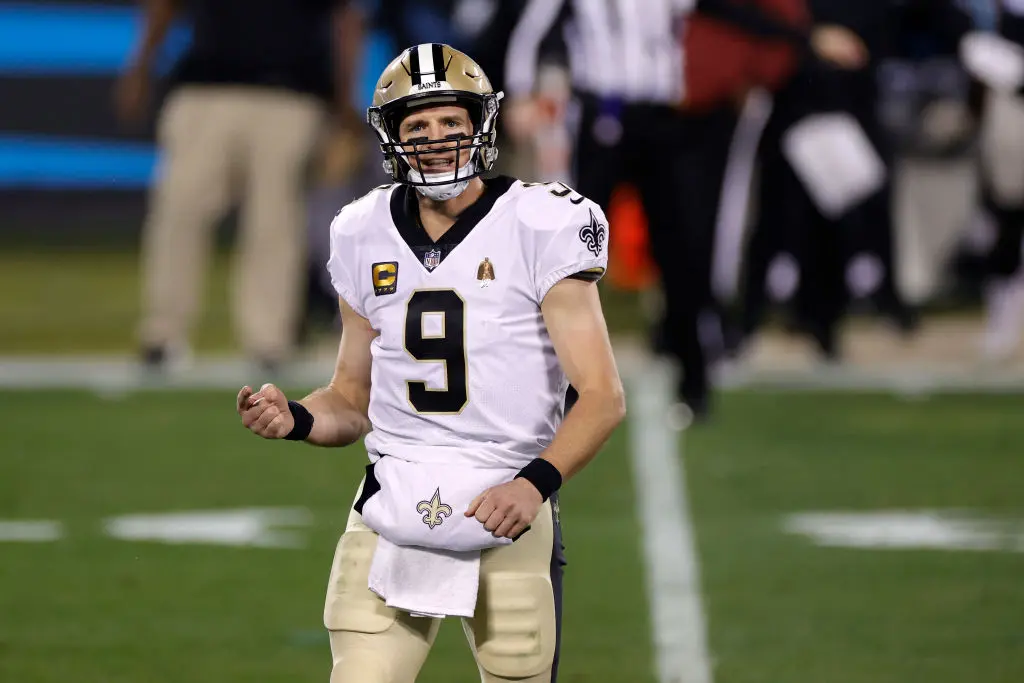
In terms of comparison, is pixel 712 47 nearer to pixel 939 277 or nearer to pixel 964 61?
pixel 964 61

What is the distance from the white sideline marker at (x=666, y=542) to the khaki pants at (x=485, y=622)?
4.25ft

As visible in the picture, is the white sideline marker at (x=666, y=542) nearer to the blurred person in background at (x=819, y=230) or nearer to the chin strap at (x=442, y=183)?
the blurred person in background at (x=819, y=230)

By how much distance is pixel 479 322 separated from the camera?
11.7ft

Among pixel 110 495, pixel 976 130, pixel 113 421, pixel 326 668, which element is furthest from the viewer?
pixel 976 130

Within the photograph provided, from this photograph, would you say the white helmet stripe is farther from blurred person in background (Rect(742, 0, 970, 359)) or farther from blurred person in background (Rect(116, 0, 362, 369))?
blurred person in background (Rect(742, 0, 970, 359))

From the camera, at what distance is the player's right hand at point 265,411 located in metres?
3.52

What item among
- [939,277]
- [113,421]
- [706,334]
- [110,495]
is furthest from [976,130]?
[110,495]

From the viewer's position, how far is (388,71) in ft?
12.0

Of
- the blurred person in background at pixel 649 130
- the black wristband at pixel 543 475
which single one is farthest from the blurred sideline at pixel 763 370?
the black wristband at pixel 543 475

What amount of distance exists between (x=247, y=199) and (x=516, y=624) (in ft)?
21.2

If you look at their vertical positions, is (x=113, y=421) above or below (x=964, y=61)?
below

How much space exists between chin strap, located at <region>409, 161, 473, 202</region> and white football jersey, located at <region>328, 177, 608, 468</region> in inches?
2.0

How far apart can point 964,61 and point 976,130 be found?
1795 mm

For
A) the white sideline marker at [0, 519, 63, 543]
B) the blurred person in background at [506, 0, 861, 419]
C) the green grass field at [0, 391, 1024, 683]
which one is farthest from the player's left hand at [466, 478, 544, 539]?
the blurred person in background at [506, 0, 861, 419]
